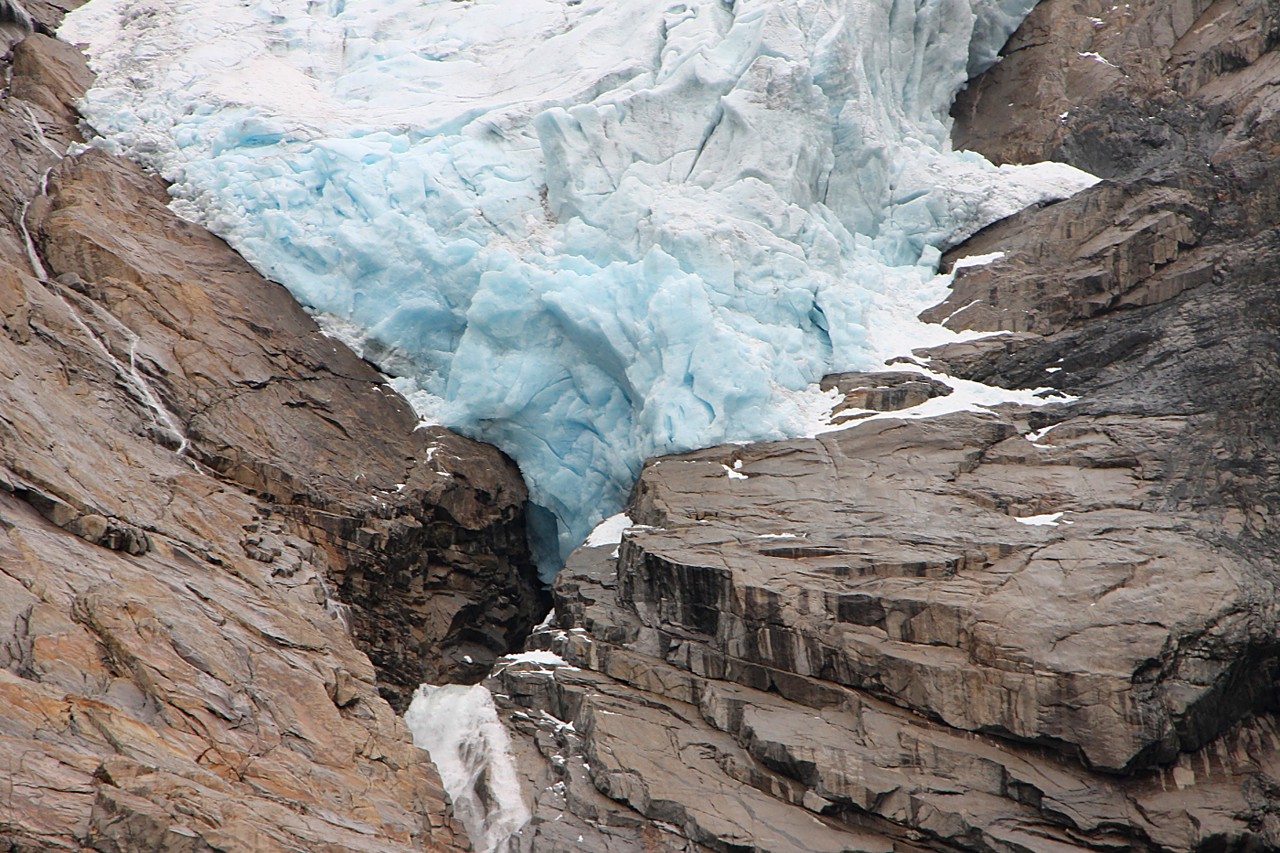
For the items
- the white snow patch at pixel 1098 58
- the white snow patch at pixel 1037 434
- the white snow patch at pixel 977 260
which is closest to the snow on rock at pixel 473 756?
the white snow patch at pixel 1037 434

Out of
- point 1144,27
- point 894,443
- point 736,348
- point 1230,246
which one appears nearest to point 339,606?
point 736,348

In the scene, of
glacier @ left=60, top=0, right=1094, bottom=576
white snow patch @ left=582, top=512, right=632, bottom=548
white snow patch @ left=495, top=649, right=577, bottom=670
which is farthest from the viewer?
glacier @ left=60, top=0, right=1094, bottom=576

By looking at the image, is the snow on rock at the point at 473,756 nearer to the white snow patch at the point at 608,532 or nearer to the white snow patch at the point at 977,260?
the white snow patch at the point at 608,532

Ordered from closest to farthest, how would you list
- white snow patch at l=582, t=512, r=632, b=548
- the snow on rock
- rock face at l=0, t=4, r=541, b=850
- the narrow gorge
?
rock face at l=0, t=4, r=541, b=850
the narrow gorge
the snow on rock
white snow patch at l=582, t=512, r=632, b=548

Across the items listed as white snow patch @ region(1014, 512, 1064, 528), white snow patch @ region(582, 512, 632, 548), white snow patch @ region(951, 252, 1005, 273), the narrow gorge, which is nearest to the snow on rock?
the narrow gorge

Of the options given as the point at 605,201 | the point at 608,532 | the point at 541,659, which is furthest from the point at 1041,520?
the point at 605,201

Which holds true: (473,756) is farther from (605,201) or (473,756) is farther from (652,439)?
(605,201)

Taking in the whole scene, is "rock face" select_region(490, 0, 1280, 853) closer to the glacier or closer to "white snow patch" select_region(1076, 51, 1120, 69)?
the glacier
